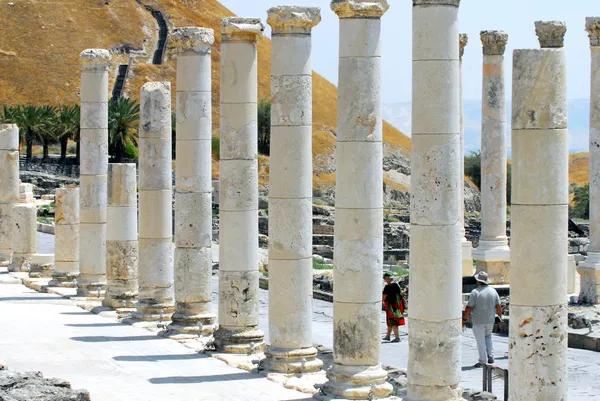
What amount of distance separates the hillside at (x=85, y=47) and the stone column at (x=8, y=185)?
206 feet

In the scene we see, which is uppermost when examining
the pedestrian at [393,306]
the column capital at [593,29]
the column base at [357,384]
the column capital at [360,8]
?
the column capital at [593,29]

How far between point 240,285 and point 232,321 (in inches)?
22.1

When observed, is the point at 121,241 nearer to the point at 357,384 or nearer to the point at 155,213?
the point at 155,213

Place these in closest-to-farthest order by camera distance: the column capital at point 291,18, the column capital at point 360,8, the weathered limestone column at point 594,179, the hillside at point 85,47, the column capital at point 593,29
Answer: the column capital at point 360,8 < the column capital at point 291,18 < the weathered limestone column at point 594,179 < the column capital at point 593,29 < the hillside at point 85,47

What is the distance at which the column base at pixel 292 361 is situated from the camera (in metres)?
18.5

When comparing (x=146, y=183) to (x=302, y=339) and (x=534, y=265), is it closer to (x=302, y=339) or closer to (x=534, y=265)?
(x=302, y=339)

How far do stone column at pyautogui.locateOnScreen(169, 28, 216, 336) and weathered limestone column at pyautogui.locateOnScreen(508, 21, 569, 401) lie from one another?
370 inches

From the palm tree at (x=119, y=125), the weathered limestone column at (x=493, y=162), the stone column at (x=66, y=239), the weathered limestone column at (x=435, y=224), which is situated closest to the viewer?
the weathered limestone column at (x=435, y=224)

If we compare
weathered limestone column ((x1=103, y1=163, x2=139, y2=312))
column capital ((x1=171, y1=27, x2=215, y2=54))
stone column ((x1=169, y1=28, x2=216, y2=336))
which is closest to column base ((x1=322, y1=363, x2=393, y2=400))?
stone column ((x1=169, y1=28, x2=216, y2=336))

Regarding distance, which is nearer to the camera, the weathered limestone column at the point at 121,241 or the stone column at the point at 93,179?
the weathered limestone column at the point at 121,241

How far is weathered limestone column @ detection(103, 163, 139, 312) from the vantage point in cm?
2555

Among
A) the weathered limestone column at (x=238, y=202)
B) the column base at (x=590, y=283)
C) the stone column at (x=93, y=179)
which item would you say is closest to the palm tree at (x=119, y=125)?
the stone column at (x=93, y=179)

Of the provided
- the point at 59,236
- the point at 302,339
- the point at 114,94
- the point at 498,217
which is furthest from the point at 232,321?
the point at 114,94

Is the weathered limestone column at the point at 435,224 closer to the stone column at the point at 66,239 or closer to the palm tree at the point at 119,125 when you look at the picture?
the stone column at the point at 66,239
